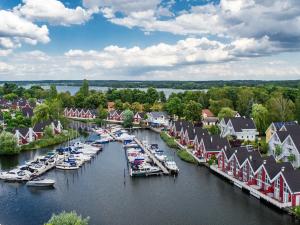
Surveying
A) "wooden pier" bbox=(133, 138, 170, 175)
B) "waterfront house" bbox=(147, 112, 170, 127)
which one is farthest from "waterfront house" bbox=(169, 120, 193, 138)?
"waterfront house" bbox=(147, 112, 170, 127)

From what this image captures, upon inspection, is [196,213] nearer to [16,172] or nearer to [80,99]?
[16,172]

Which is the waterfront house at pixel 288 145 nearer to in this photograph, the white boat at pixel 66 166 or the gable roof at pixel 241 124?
the gable roof at pixel 241 124

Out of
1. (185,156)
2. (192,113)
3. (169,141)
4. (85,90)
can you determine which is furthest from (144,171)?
(85,90)

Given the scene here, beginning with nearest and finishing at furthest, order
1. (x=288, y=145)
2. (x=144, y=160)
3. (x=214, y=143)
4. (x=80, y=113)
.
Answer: (x=288, y=145) → (x=144, y=160) → (x=214, y=143) → (x=80, y=113)

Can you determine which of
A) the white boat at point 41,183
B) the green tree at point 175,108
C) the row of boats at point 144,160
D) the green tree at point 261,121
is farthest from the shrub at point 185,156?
the green tree at point 175,108

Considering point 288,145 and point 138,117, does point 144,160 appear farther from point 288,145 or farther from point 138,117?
point 138,117

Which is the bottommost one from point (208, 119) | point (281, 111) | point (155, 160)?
point (155, 160)
